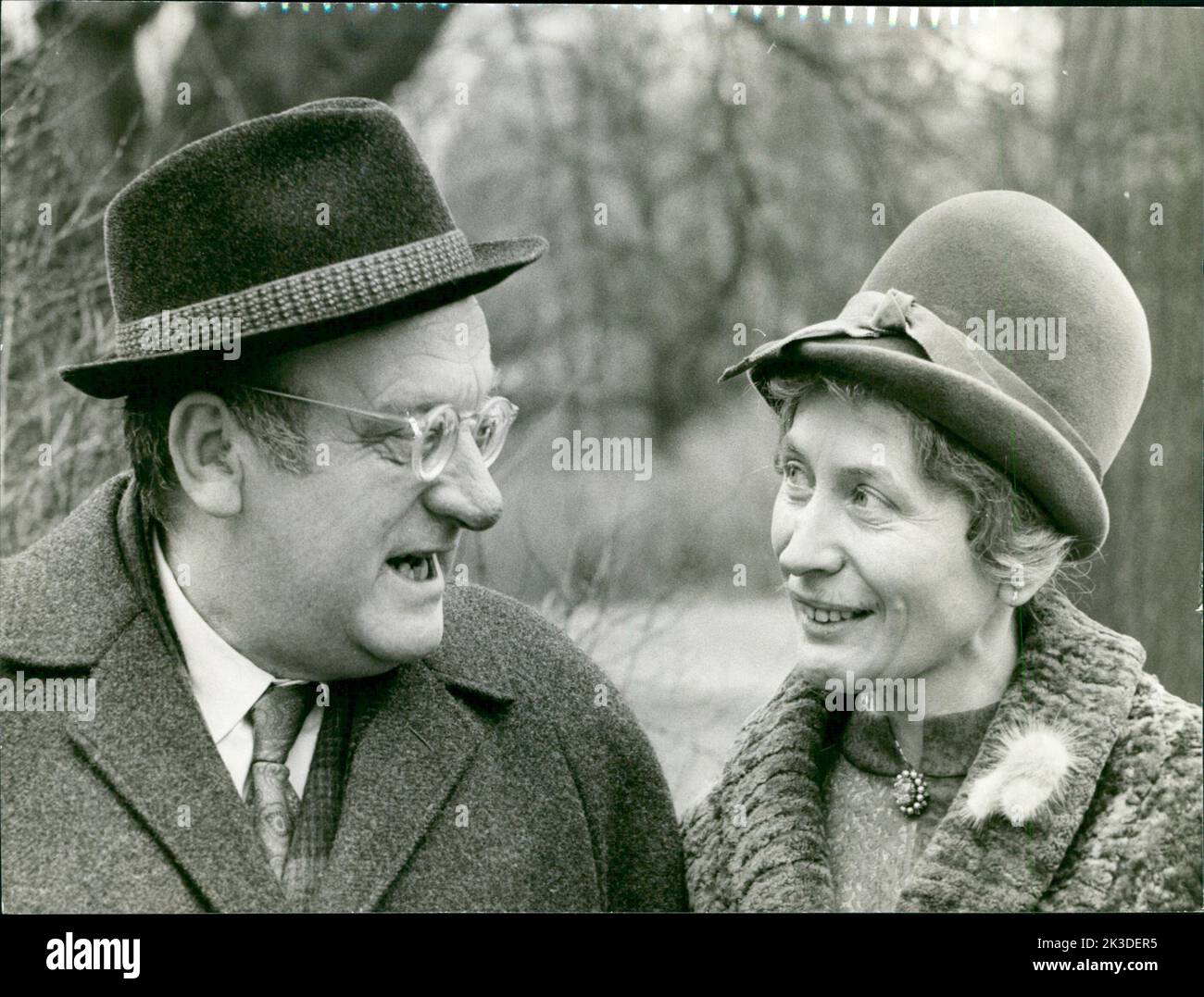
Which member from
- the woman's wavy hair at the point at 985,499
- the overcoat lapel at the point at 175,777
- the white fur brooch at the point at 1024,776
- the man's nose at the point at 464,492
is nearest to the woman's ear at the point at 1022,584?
the woman's wavy hair at the point at 985,499

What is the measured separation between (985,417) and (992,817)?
702mm

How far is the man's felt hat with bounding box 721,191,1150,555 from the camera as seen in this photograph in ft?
Answer: 8.68

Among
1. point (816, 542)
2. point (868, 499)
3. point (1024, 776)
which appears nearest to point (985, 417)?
point (868, 499)

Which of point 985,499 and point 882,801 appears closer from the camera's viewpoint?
point 985,499

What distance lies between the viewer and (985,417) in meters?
2.63

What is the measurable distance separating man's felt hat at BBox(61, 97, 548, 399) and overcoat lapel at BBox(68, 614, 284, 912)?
0.55m

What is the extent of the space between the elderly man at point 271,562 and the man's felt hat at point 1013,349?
653mm

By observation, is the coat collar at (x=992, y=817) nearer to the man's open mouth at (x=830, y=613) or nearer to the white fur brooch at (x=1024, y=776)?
the white fur brooch at (x=1024, y=776)

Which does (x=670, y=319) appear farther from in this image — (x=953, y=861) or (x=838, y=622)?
(x=953, y=861)

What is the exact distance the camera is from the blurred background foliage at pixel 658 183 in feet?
10.8

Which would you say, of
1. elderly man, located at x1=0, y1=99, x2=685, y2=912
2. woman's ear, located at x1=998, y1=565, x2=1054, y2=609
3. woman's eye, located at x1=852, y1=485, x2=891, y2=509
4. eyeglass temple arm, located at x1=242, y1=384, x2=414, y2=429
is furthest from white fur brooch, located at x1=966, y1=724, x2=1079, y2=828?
eyeglass temple arm, located at x1=242, y1=384, x2=414, y2=429

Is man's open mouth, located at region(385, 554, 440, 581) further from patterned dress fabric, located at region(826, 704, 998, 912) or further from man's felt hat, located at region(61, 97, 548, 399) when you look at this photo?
patterned dress fabric, located at region(826, 704, 998, 912)

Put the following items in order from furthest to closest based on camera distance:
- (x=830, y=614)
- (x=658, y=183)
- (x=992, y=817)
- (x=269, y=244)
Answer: (x=658, y=183), (x=830, y=614), (x=992, y=817), (x=269, y=244)

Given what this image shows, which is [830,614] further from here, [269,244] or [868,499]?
[269,244]
